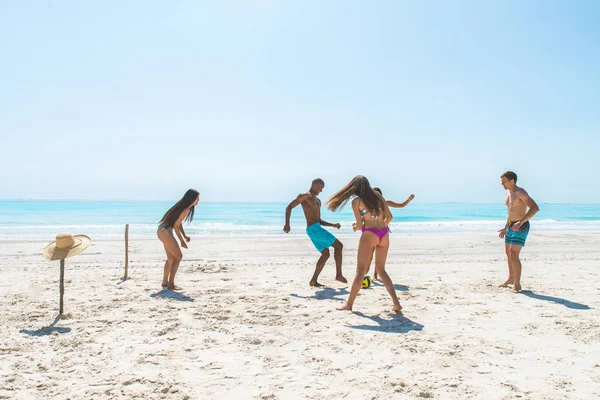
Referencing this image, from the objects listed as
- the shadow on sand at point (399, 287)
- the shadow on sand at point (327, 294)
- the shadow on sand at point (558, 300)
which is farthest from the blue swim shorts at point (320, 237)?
the shadow on sand at point (558, 300)

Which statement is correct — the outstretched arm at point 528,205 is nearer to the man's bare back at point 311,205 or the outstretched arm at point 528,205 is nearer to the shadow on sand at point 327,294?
the shadow on sand at point 327,294

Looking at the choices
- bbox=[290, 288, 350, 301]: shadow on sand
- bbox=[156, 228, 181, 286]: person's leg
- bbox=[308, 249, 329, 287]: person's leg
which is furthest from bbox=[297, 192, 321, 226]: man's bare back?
bbox=[156, 228, 181, 286]: person's leg

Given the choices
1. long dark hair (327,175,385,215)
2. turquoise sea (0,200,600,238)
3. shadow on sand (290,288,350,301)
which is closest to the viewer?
long dark hair (327,175,385,215)

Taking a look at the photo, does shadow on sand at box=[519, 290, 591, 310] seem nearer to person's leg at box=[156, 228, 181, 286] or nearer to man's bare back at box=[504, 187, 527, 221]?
man's bare back at box=[504, 187, 527, 221]

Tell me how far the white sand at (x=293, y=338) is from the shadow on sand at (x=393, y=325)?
14mm

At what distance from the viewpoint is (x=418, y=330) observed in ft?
16.0

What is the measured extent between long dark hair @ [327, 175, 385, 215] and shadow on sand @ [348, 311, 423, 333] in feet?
4.45

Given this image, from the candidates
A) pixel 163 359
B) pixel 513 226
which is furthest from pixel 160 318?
pixel 513 226

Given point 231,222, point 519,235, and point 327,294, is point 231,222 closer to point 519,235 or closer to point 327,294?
point 327,294

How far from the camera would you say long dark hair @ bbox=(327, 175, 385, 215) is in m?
5.36

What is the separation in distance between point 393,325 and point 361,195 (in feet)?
5.42

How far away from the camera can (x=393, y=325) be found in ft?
16.6

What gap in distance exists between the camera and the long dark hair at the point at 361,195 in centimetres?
536

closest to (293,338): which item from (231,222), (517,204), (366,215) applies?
(366,215)
